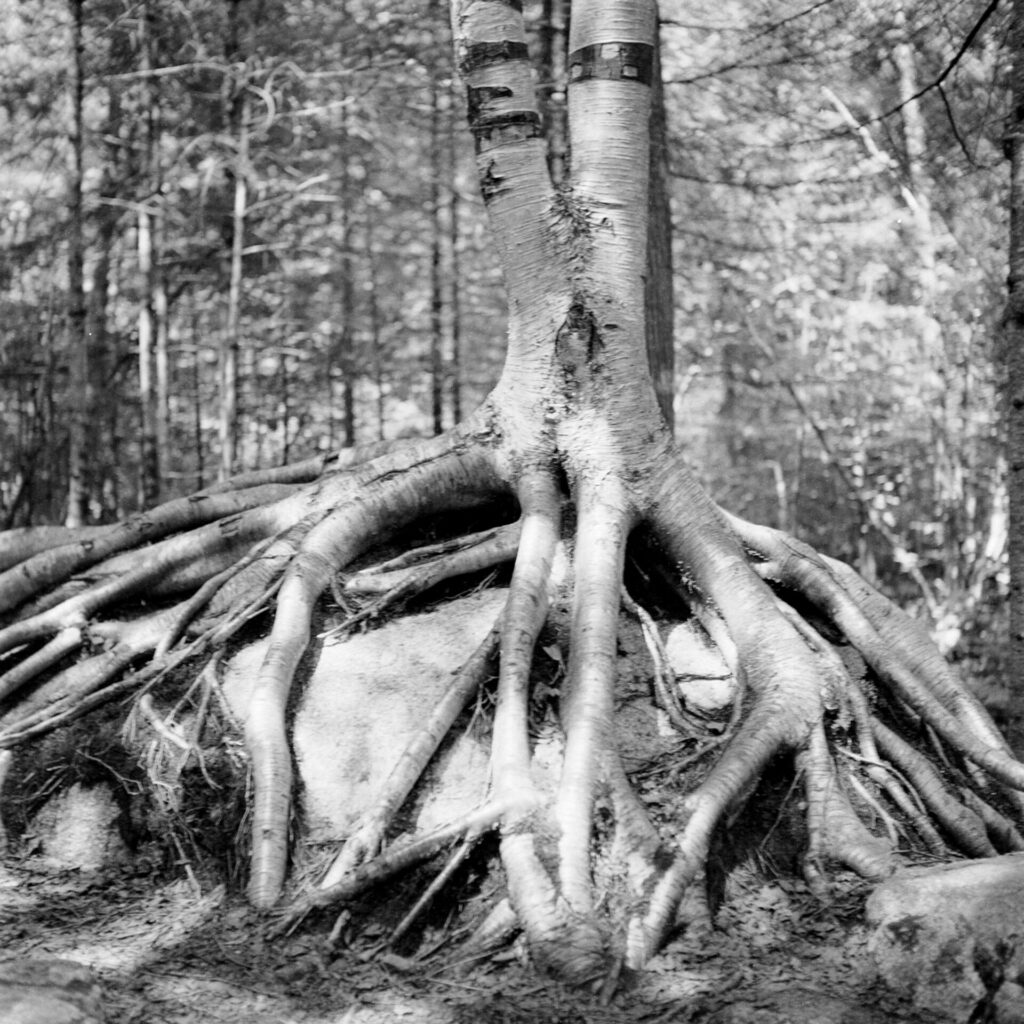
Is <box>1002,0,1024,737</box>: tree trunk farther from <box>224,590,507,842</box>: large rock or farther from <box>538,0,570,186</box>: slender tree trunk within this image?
<box>538,0,570,186</box>: slender tree trunk

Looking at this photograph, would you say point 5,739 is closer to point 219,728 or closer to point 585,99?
point 219,728

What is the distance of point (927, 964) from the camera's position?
325 centimetres

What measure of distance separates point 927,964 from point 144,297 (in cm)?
1212

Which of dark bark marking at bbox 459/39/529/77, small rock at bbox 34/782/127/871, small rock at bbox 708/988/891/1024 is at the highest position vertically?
dark bark marking at bbox 459/39/529/77

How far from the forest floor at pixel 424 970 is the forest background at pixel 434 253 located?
474 cm

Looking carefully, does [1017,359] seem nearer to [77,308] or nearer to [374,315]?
[77,308]

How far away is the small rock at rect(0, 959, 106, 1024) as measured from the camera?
280 centimetres

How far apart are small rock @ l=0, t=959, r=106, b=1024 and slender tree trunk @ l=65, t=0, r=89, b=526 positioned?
718 centimetres

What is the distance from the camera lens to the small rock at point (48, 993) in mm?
2797

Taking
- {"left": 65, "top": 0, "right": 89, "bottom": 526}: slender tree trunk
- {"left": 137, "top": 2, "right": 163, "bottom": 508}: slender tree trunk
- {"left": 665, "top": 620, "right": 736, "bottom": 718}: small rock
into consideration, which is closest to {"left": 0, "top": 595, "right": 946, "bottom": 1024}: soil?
{"left": 665, "top": 620, "right": 736, "bottom": 718}: small rock

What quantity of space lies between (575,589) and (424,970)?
1607 millimetres

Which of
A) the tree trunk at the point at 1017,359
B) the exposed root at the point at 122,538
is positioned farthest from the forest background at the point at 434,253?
the exposed root at the point at 122,538

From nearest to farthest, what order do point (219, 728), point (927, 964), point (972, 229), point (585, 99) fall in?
1. point (927, 964)
2. point (219, 728)
3. point (585, 99)
4. point (972, 229)

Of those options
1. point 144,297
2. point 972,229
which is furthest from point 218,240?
point 972,229
